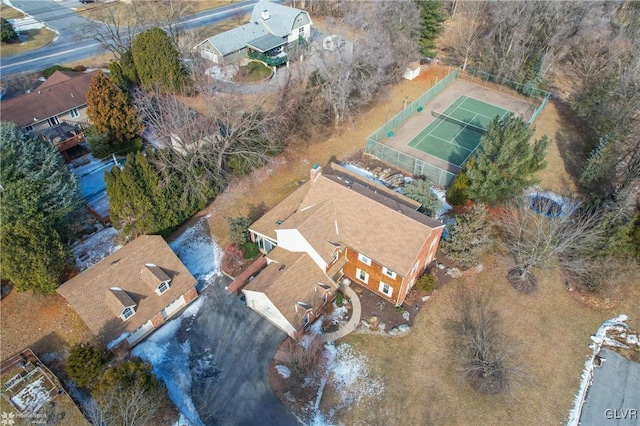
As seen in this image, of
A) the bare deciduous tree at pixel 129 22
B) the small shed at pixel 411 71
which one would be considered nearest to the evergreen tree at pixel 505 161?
the small shed at pixel 411 71

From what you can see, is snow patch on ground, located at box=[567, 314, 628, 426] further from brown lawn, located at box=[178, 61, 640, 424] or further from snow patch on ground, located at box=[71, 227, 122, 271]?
snow patch on ground, located at box=[71, 227, 122, 271]

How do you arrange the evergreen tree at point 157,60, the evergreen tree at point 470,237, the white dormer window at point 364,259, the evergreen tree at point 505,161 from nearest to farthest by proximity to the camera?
the white dormer window at point 364,259, the evergreen tree at point 470,237, the evergreen tree at point 505,161, the evergreen tree at point 157,60

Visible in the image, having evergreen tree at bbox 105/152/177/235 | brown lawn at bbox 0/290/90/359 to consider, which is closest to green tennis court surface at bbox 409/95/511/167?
evergreen tree at bbox 105/152/177/235

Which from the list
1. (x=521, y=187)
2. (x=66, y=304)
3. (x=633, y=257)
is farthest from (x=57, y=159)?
(x=633, y=257)

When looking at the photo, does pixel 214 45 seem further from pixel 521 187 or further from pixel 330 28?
pixel 521 187

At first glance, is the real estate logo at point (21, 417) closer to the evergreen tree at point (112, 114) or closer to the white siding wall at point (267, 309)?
the white siding wall at point (267, 309)

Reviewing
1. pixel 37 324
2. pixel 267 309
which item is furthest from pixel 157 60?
pixel 267 309

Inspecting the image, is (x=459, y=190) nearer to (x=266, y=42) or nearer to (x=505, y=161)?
(x=505, y=161)

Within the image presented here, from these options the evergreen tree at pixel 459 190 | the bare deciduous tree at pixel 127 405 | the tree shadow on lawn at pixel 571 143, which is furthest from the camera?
the tree shadow on lawn at pixel 571 143
